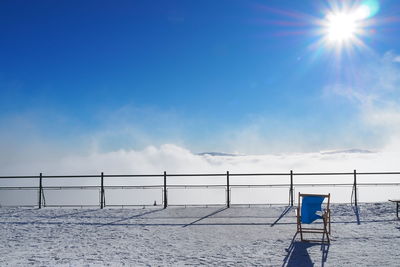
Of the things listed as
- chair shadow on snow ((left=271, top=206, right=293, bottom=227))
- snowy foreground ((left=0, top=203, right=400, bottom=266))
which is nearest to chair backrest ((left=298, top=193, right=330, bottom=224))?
snowy foreground ((left=0, top=203, right=400, bottom=266))

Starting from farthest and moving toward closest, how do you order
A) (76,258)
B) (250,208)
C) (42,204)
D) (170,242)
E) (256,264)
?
1. (42,204)
2. (250,208)
3. (170,242)
4. (76,258)
5. (256,264)

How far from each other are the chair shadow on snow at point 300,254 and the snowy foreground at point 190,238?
0.7 inches

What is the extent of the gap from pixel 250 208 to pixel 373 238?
5323 mm

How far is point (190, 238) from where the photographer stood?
332 inches

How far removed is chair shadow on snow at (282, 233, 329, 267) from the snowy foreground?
0.06 ft

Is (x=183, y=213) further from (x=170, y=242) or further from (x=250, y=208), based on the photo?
(x=170, y=242)

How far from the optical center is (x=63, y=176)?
14.0m

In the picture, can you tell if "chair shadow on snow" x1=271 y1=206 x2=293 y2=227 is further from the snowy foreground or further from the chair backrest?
the chair backrest

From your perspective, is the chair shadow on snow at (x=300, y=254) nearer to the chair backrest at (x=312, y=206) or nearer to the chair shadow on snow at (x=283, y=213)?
the chair backrest at (x=312, y=206)

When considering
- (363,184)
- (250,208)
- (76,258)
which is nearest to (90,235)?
(76,258)

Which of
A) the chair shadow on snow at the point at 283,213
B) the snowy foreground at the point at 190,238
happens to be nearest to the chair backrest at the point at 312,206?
the snowy foreground at the point at 190,238

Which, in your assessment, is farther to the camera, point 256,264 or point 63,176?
point 63,176

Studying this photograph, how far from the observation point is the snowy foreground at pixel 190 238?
6648mm

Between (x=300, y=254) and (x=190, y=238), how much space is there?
260cm
